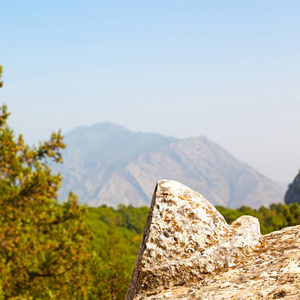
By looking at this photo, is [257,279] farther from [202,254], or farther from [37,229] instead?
[37,229]

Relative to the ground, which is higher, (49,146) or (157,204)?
(49,146)

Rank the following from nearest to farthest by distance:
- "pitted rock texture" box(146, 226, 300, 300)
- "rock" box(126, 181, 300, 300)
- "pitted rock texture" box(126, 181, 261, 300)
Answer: "pitted rock texture" box(146, 226, 300, 300)
"rock" box(126, 181, 300, 300)
"pitted rock texture" box(126, 181, 261, 300)

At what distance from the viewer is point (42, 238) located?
18.2m

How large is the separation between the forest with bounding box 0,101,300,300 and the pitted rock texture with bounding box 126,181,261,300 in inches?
460

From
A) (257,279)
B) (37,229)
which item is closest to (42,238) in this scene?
(37,229)

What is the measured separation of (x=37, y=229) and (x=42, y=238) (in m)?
0.57

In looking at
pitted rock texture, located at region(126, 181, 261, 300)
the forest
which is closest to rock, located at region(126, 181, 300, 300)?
pitted rock texture, located at region(126, 181, 261, 300)

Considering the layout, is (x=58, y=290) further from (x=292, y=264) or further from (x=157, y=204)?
(x=292, y=264)

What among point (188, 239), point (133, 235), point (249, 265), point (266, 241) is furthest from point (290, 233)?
point (133, 235)

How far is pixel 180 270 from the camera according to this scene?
5105mm

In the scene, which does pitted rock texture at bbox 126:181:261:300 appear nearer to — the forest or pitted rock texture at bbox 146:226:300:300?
pitted rock texture at bbox 146:226:300:300

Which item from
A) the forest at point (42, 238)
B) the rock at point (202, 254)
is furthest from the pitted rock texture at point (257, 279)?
the forest at point (42, 238)

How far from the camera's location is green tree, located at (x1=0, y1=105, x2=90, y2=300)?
16.2 m

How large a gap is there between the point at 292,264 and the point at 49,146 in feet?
51.4
